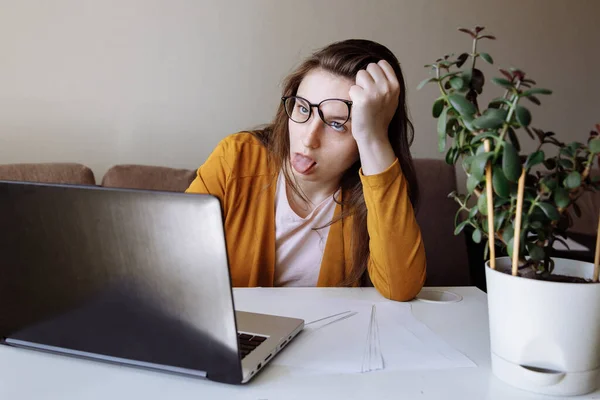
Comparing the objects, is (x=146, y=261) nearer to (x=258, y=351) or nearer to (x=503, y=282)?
(x=258, y=351)

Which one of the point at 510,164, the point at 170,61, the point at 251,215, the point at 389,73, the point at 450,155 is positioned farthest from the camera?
the point at 170,61

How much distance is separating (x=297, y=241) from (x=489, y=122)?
814 mm

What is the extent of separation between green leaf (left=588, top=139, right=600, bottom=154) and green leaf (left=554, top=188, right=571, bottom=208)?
0.06 metres

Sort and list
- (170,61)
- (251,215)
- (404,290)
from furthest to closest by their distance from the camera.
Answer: (170,61) → (251,215) → (404,290)

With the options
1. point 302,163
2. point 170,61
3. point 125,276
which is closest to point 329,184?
point 302,163

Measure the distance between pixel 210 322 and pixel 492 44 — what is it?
2.39 m

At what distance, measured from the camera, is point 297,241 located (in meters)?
1.43

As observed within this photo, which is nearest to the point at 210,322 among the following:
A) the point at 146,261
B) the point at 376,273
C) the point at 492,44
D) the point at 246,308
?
the point at 146,261

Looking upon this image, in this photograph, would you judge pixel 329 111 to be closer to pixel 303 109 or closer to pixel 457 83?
pixel 303 109

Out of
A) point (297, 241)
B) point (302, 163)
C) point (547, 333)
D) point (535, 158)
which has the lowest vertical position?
point (297, 241)

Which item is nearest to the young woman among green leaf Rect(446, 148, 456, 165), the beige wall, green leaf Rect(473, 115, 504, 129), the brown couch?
green leaf Rect(446, 148, 456, 165)

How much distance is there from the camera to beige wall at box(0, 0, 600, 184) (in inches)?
85.0

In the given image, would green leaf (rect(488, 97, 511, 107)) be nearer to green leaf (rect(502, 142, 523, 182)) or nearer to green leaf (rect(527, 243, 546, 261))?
green leaf (rect(502, 142, 523, 182))

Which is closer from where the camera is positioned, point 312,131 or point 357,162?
point 312,131
